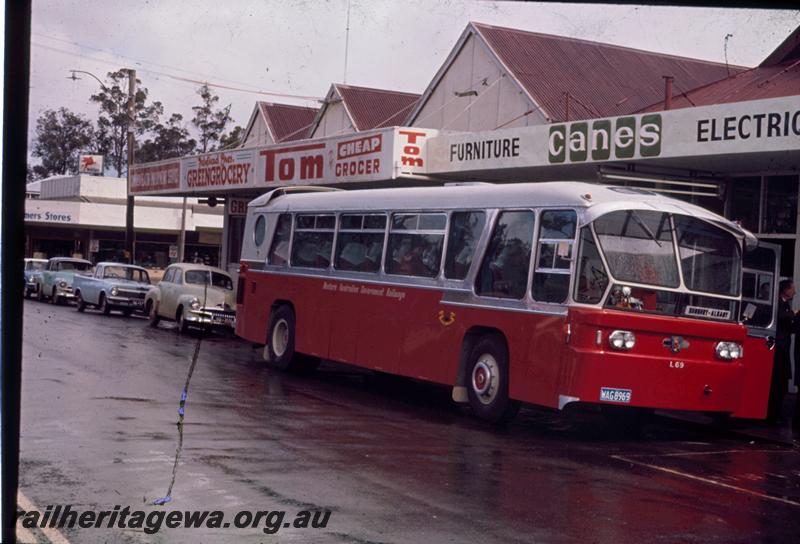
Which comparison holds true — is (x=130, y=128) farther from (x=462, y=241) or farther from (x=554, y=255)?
(x=554, y=255)

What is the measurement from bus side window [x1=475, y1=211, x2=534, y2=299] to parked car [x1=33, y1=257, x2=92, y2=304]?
79.4 ft

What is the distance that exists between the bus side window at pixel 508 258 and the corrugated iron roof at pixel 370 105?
29040 millimetres

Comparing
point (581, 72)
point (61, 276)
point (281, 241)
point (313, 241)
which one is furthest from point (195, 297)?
point (581, 72)

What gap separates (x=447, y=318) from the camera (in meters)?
15.0

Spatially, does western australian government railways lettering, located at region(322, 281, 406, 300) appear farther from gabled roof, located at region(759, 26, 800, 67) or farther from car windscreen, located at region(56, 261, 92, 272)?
car windscreen, located at region(56, 261, 92, 272)

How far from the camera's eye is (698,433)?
15.0 m

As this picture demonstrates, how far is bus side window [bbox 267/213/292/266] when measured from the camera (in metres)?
19.7

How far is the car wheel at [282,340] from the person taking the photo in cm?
1900

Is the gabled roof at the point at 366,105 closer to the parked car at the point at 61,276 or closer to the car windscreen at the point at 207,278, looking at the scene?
the parked car at the point at 61,276

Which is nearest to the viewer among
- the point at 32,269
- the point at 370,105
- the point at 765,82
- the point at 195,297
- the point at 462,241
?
the point at 462,241

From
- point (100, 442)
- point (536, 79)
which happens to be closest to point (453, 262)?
point (100, 442)

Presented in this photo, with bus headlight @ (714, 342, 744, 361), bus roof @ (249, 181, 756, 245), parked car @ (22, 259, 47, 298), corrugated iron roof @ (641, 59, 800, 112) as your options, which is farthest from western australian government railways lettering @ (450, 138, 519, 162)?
parked car @ (22, 259, 47, 298)

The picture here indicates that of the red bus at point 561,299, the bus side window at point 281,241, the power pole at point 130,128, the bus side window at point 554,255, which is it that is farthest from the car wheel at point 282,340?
the power pole at point 130,128

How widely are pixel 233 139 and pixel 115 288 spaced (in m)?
25.1
